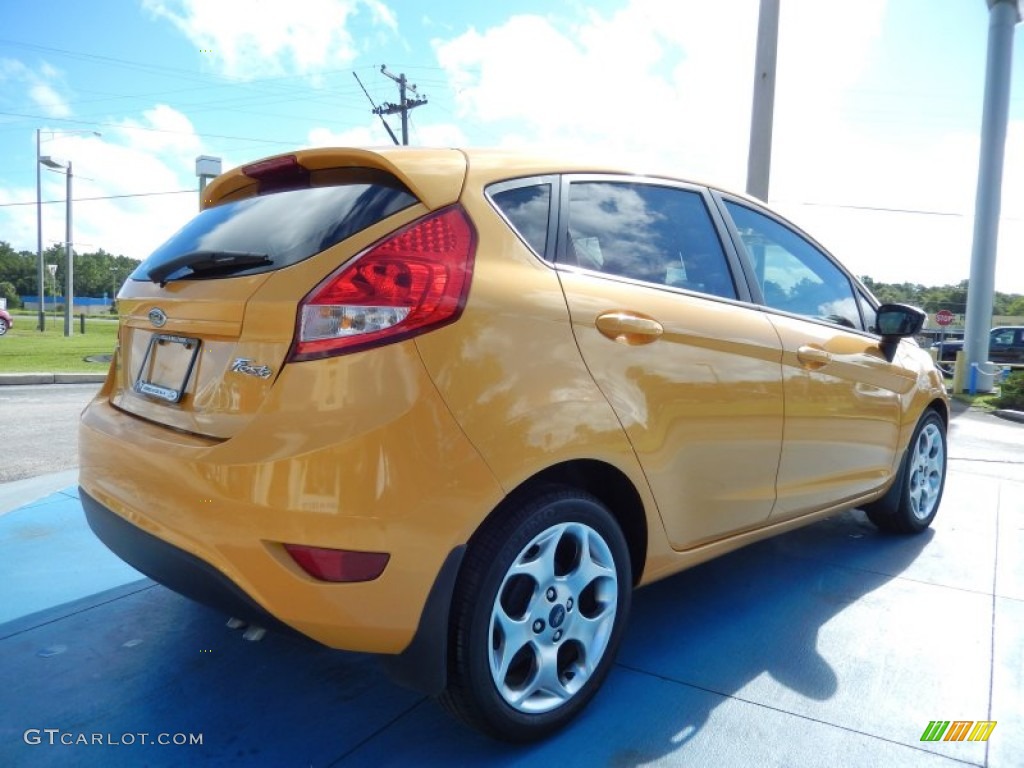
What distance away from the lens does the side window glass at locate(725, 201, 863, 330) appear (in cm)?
300

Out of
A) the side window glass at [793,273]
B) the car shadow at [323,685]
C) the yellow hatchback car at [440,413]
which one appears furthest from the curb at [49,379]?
the side window glass at [793,273]

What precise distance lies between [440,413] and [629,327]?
713 millimetres

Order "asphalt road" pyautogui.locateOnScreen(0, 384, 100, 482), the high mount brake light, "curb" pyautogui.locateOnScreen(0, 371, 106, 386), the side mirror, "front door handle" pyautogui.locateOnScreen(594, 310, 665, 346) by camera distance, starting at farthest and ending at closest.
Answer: "curb" pyautogui.locateOnScreen(0, 371, 106, 386) < "asphalt road" pyautogui.locateOnScreen(0, 384, 100, 482) < the side mirror < the high mount brake light < "front door handle" pyautogui.locateOnScreen(594, 310, 665, 346)

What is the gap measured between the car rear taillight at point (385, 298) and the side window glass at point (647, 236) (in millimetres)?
489

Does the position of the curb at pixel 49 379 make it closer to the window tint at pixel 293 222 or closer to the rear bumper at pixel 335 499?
the window tint at pixel 293 222

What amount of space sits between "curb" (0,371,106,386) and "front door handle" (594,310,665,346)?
11.3 metres

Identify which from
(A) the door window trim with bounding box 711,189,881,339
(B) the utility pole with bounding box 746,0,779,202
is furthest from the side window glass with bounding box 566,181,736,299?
(B) the utility pole with bounding box 746,0,779,202

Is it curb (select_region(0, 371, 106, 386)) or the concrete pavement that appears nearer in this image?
the concrete pavement

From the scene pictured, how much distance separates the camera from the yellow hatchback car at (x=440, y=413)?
1692 mm

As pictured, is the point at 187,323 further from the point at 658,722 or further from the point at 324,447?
the point at 658,722

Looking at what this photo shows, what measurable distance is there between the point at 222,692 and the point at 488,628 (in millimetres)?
1019

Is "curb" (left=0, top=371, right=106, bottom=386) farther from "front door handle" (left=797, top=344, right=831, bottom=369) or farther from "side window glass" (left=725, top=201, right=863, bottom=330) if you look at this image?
"front door handle" (left=797, top=344, right=831, bottom=369)

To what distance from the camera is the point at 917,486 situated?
411 centimetres

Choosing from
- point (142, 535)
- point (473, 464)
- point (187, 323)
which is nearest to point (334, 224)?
point (187, 323)
